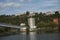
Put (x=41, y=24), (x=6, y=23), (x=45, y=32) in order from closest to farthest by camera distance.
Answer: (x=6, y=23) < (x=41, y=24) < (x=45, y=32)

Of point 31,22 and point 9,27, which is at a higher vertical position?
point 31,22

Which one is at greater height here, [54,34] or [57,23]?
[57,23]

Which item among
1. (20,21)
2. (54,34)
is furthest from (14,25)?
(54,34)

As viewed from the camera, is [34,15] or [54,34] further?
[54,34]

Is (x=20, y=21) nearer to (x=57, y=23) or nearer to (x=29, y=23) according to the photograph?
(x=29, y=23)

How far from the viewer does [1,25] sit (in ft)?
27.2

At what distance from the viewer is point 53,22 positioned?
8508 millimetres

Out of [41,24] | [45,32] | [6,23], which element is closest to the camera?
[6,23]

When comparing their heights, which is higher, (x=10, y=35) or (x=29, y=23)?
(x=29, y=23)

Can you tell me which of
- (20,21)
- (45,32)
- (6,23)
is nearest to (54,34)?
(45,32)

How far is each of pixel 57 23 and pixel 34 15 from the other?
1.23 metres

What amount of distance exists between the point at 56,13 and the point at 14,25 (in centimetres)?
216

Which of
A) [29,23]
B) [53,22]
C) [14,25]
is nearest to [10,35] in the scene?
[14,25]

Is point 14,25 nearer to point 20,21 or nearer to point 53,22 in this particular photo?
point 20,21
